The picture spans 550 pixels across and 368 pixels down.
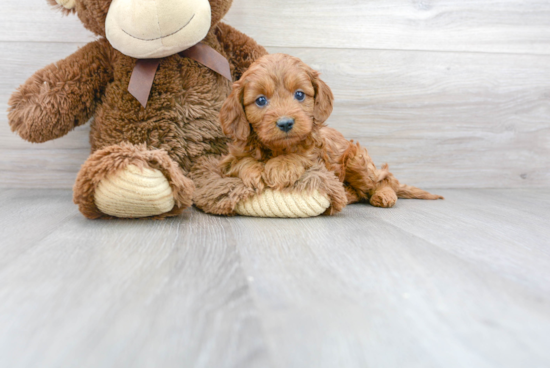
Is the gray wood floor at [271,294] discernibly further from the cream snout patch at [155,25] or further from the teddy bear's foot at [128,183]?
the cream snout patch at [155,25]

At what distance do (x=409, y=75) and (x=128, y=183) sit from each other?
115 centimetres

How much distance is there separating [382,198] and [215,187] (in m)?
0.50

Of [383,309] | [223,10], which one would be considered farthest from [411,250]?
[223,10]

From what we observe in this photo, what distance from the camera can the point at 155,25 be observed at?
105 cm

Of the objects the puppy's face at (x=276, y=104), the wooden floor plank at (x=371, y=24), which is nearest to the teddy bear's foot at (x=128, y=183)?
the puppy's face at (x=276, y=104)

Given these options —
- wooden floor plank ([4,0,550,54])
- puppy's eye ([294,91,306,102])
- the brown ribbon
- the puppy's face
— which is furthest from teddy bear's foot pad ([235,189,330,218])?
wooden floor plank ([4,0,550,54])

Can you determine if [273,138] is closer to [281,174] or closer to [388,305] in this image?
[281,174]

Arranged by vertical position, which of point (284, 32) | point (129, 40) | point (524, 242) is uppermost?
point (284, 32)

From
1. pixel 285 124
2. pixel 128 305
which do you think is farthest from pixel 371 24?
pixel 128 305

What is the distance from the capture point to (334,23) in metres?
1.54

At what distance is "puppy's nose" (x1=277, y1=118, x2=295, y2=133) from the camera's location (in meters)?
0.99

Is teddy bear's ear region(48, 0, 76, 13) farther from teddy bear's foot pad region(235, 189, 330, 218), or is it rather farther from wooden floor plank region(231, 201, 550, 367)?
wooden floor plank region(231, 201, 550, 367)

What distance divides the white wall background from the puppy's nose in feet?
1.99

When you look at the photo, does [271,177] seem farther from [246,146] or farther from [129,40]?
[129,40]
